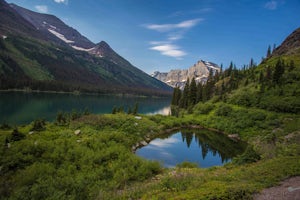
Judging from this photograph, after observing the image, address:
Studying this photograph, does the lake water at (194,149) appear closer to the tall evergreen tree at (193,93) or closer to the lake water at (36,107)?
the lake water at (36,107)

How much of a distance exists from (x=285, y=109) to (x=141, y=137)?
34594 mm

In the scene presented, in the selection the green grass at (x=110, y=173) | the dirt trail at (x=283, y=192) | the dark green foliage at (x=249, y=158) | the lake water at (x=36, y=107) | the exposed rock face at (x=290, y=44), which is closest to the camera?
the dirt trail at (x=283, y=192)

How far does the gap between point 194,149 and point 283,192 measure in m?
27.1

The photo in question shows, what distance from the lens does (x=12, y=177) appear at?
45.1 feet

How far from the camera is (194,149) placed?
3544 cm

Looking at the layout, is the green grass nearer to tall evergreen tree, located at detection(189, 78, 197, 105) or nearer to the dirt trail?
the dirt trail

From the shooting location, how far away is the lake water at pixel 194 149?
28625mm

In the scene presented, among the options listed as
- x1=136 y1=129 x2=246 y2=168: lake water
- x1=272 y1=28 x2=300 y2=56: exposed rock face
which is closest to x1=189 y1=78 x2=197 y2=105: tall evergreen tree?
x1=136 y1=129 x2=246 y2=168: lake water

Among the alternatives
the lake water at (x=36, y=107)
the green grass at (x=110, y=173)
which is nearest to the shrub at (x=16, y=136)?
the green grass at (x=110, y=173)

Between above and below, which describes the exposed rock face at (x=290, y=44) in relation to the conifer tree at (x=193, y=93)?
above

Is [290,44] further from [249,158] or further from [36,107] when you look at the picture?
[36,107]

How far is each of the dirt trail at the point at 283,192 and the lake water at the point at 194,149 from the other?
16300mm

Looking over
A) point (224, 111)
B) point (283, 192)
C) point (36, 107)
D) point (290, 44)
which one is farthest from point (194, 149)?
point (290, 44)

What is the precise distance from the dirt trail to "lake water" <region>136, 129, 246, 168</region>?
16300mm
